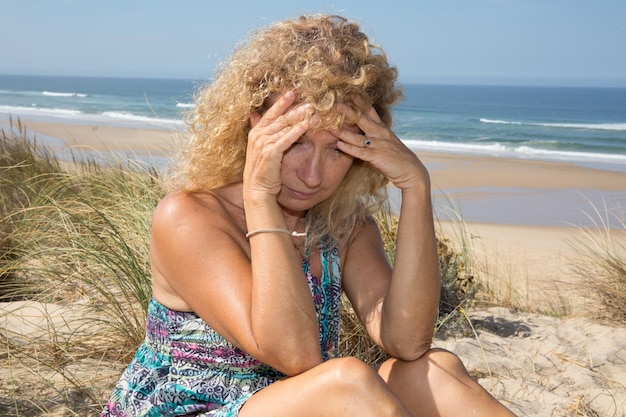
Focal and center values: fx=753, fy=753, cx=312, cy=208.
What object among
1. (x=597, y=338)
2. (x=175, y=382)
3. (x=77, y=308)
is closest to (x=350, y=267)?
(x=175, y=382)

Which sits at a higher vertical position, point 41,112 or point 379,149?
point 379,149

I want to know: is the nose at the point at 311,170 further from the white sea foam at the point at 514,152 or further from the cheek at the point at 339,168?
the white sea foam at the point at 514,152

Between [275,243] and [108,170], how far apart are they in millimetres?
4204

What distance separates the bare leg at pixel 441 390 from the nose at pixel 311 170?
64cm

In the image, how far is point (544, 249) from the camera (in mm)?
8328

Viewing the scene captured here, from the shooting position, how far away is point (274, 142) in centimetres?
219

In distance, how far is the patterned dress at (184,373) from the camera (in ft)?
7.09

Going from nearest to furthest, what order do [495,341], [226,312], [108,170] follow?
[226,312], [495,341], [108,170]

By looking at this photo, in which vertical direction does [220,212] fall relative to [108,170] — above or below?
above

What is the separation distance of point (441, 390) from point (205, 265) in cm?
80

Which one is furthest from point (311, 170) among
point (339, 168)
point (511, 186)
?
point (511, 186)

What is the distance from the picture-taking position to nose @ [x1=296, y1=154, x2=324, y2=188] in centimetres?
228

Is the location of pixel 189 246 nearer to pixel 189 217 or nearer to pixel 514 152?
pixel 189 217

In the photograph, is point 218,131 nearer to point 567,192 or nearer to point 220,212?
point 220,212
